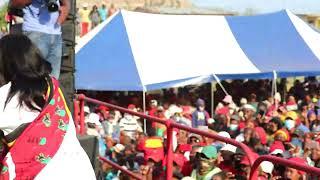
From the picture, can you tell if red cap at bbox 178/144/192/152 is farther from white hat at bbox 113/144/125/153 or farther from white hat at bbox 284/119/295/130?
white hat at bbox 284/119/295/130

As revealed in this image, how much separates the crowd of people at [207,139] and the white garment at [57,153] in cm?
90

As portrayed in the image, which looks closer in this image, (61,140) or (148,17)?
(61,140)

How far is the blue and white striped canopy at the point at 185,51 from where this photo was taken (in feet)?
39.3

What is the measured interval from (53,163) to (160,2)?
1925 inches

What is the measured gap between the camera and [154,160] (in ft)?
19.9

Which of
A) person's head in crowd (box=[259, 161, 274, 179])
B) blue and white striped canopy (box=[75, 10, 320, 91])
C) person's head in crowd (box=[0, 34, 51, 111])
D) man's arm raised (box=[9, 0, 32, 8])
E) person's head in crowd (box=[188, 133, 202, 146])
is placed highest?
blue and white striped canopy (box=[75, 10, 320, 91])

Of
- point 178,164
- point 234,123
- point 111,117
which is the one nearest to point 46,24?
point 178,164

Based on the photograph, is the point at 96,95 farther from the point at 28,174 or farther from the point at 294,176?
the point at 28,174

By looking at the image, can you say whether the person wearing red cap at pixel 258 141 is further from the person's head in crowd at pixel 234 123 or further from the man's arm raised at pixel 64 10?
the man's arm raised at pixel 64 10

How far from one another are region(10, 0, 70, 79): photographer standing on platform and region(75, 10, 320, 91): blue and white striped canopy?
7849 mm

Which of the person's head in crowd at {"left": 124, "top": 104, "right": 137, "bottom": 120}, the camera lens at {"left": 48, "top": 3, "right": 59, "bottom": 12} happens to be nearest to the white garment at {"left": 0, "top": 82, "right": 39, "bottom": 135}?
the camera lens at {"left": 48, "top": 3, "right": 59, "bottom": 12}

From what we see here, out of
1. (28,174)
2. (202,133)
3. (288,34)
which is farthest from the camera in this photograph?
(288,34)

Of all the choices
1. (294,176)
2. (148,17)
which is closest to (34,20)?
(294,176)

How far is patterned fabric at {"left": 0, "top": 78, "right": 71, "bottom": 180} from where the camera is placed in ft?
7.45
